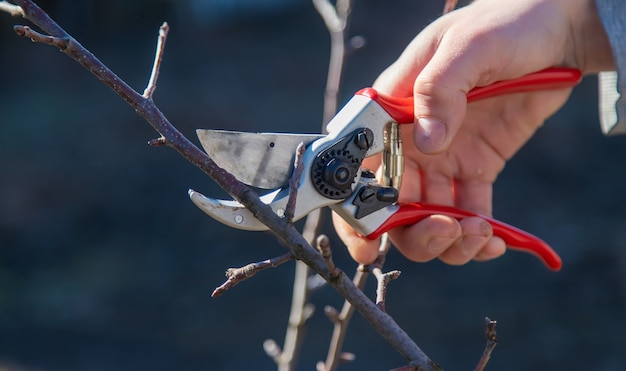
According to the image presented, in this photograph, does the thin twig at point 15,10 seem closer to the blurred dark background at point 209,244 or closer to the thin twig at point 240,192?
the thin twig at point 240,192

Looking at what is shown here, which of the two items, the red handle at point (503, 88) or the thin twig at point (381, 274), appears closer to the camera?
the thin twig at point (381, 274)

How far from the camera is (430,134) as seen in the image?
1.52m

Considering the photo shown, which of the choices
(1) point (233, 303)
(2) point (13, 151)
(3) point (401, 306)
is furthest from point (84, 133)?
(3) point (401, 306)

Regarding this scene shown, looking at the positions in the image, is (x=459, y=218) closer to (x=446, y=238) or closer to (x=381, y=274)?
(x=446, y=238)

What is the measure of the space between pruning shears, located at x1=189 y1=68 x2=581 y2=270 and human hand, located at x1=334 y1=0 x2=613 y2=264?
0.04 metres

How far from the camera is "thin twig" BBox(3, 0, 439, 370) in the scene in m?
1.00

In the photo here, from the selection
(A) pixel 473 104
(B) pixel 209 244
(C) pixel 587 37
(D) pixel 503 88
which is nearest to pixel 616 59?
(C) pixel 587 37

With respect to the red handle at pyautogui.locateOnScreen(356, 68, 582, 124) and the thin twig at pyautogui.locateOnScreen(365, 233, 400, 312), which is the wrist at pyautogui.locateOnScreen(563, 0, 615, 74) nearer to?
the red handle at pyautogui.locateOnScreen(356, 68, 582, 124)

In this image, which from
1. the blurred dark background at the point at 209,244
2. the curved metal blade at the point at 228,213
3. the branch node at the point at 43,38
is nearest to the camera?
the branch node at the point at 43,38

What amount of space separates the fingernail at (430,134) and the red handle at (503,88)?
→ 4 cm

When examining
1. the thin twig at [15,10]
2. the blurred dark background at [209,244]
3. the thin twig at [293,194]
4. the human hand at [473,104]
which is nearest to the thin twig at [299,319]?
the human hand at [473,104]

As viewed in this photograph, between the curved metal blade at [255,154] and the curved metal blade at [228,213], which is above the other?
the curved metal blade at [255,154]

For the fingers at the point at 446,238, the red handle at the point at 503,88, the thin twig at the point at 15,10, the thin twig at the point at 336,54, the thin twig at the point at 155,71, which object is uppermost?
the thin twig at the point at 336,54

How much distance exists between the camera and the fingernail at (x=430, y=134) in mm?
1522
